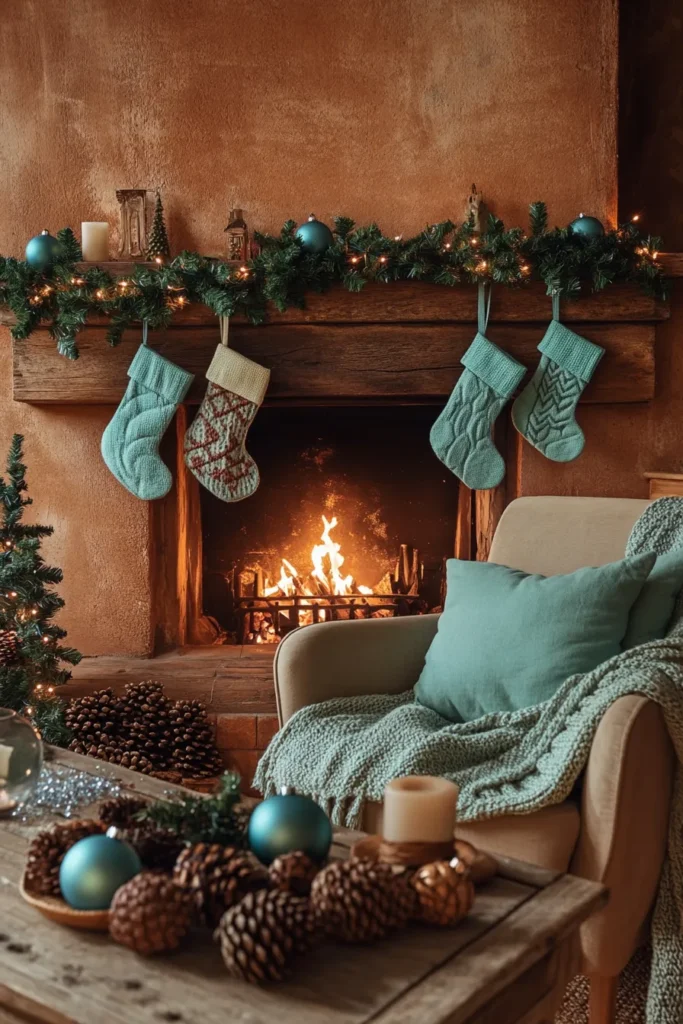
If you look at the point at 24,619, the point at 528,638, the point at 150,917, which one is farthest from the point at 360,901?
the point at 24,619

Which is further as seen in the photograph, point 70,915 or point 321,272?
point 321,272

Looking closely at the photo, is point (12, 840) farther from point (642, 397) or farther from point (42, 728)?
point (642, 397)

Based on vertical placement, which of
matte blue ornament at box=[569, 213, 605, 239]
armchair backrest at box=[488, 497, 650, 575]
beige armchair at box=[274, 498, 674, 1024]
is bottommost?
beige armchair at box=[274, 498, 674, 1024]

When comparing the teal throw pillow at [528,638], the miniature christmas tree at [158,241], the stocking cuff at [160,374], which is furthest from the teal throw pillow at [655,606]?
the miniature christmas tree at [158,241]

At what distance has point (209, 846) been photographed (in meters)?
1.14

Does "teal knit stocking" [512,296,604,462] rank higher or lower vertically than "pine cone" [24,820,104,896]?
higher

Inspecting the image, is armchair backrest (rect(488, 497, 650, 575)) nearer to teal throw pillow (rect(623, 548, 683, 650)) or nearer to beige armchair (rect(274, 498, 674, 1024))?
teal throw pillow (rect(623, 548, 683, 650))

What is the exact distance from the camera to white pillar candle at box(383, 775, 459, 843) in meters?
1.15

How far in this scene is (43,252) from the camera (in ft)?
8.96

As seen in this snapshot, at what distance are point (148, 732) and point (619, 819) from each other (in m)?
1.42

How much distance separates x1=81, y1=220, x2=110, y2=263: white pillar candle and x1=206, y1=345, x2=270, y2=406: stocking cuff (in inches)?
15.9

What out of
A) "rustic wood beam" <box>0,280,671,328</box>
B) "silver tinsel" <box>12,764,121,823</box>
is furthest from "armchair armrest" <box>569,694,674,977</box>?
"rustic wood beam" <box>0,280,671,328</box>

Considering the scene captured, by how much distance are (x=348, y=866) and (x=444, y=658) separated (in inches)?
35.9

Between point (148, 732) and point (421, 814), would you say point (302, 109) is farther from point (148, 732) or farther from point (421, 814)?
point (421, 814)
